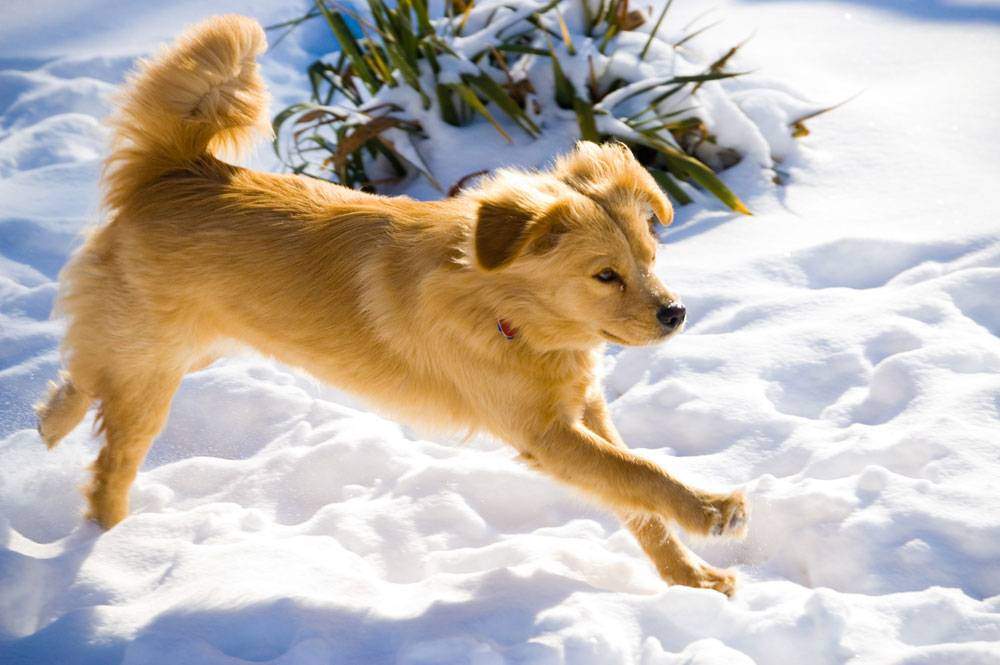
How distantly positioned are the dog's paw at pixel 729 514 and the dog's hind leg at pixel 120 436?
1875 mm

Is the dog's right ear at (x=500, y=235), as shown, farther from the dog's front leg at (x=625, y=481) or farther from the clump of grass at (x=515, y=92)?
the clump of grass at (x=515, y=92)

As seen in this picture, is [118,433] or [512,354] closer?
[512,354]

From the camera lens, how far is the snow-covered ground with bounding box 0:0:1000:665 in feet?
8.84

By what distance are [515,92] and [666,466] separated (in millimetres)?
3050

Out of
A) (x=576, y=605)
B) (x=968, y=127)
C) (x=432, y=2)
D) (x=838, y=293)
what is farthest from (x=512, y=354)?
(x=432, y=2)

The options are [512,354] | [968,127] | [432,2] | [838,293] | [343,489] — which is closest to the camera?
[512,354]

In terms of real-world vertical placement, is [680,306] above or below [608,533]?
above

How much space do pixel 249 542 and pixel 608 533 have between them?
1187mm

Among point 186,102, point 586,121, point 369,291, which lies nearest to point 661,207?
point 369,291

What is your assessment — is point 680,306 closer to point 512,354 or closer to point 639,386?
point 512,354

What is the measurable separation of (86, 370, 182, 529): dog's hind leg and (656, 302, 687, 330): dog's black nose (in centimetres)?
170

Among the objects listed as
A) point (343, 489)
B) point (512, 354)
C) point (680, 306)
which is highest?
point (680, 306)

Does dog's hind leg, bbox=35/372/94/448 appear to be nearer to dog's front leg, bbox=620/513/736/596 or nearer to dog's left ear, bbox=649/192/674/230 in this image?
dog's front leg, bbox=620/513/736/596

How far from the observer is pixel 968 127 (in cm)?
574
